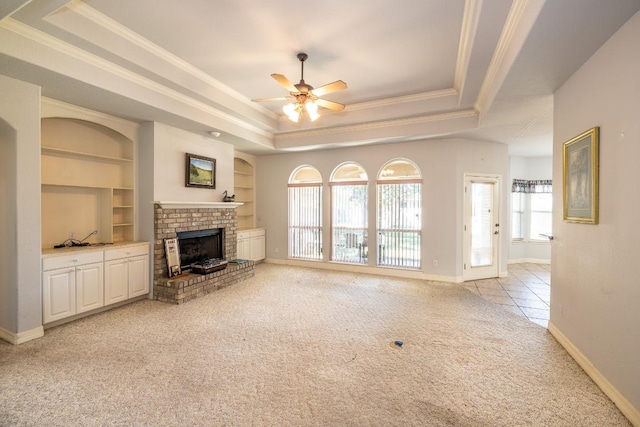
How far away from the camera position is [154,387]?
7.57ft

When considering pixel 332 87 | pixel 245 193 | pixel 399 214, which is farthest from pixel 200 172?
pixel 399 214

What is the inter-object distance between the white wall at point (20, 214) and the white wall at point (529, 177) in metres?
8.84

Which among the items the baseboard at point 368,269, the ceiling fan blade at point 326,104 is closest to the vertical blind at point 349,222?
the baseboard at point 368,269

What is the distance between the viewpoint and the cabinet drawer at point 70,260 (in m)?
3.30

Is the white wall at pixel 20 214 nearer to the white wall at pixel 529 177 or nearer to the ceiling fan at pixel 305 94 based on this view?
the ceiling fan at pixel 305 94

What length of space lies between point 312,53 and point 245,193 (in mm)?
4487

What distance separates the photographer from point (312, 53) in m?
3.55

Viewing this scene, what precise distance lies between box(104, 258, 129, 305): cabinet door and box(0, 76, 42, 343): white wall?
75cm

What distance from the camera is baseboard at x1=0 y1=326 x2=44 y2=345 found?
9.93 feet

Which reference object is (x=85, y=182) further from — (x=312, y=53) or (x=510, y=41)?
(x=510, y=41)

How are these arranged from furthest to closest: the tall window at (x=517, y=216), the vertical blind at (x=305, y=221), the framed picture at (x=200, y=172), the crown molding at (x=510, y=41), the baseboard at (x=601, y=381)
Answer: the tall window at (x=517, y=216) < the vertical blind at (x=305, y=221) < the framed picture at (x=200, y=172) < the crown molding at (x=510, y=41) < the baseboard at (x=601, y=381)

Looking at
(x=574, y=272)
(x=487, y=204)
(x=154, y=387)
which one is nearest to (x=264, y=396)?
(x=154, y=387)

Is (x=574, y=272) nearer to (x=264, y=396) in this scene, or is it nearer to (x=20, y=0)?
(x=264, y=396)

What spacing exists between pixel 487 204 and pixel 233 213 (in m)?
5.07
